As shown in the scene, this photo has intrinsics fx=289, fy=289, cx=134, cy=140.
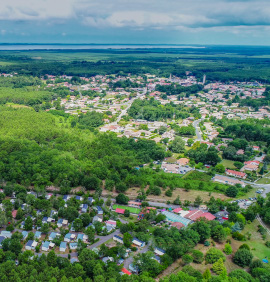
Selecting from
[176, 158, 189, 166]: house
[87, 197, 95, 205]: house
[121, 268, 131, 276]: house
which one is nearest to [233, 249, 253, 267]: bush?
[121, 268, 131, 276]: house

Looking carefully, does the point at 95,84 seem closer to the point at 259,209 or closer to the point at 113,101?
the point at 113,101

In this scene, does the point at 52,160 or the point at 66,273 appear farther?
the point at 52,160

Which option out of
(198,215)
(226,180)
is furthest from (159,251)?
(226,180)

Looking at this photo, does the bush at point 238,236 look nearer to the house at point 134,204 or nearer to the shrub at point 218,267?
the shrub at point 218,267

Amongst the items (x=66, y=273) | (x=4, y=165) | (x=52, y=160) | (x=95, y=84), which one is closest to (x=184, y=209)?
(x=66, y=273)

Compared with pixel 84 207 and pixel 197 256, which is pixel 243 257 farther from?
pixel 84 207

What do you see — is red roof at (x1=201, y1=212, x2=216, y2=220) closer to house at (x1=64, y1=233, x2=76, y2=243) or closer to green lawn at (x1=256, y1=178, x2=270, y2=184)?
green lawn at (x1=256, y1=178, x2=270, y2=184)
